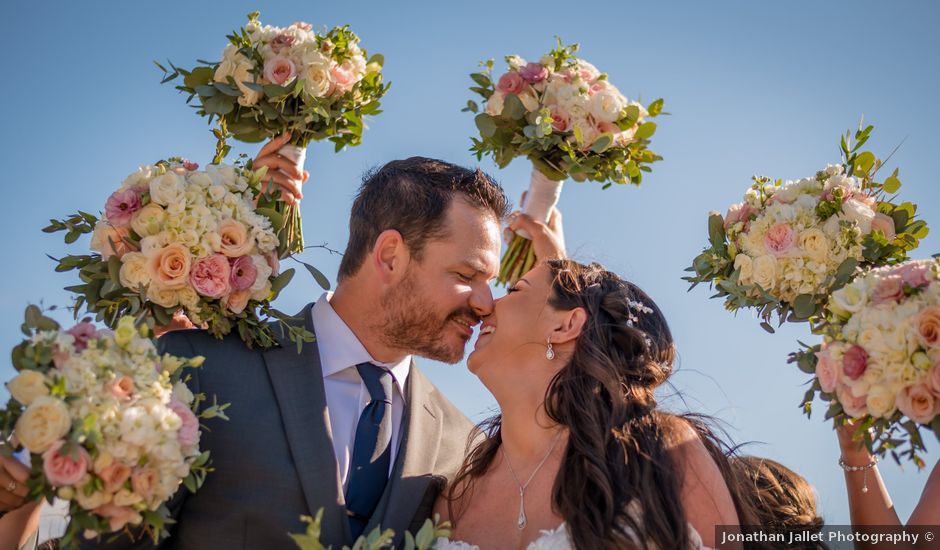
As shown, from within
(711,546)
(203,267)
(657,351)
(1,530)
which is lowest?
(711,546)

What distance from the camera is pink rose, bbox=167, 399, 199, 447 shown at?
4.08 meters

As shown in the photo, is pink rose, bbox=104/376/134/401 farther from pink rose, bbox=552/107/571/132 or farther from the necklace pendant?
pink rose, bbox=552/107/571/132

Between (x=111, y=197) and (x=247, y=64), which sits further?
(x=247, y=64)

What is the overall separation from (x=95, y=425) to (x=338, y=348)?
2.07 m

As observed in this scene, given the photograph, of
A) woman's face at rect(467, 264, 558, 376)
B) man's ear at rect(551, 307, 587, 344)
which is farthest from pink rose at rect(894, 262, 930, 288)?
woman's face at rect(467, 264, 558, 376)

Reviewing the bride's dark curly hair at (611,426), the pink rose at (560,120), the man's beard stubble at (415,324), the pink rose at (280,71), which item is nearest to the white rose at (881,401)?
the bride's dark curly hair at (611,426)

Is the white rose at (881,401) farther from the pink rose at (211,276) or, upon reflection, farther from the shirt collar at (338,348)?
the pink rose at (211,276)

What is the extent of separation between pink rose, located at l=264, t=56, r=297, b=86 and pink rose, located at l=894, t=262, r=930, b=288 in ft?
11.6

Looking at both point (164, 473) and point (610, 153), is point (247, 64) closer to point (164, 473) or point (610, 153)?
point (610, 153)

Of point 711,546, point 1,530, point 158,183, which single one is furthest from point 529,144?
point 1,530

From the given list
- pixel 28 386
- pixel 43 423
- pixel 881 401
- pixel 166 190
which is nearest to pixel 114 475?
pixel 43 423

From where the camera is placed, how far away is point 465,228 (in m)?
6.25

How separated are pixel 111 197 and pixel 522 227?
2878 mm

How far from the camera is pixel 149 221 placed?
4922 millimetres
